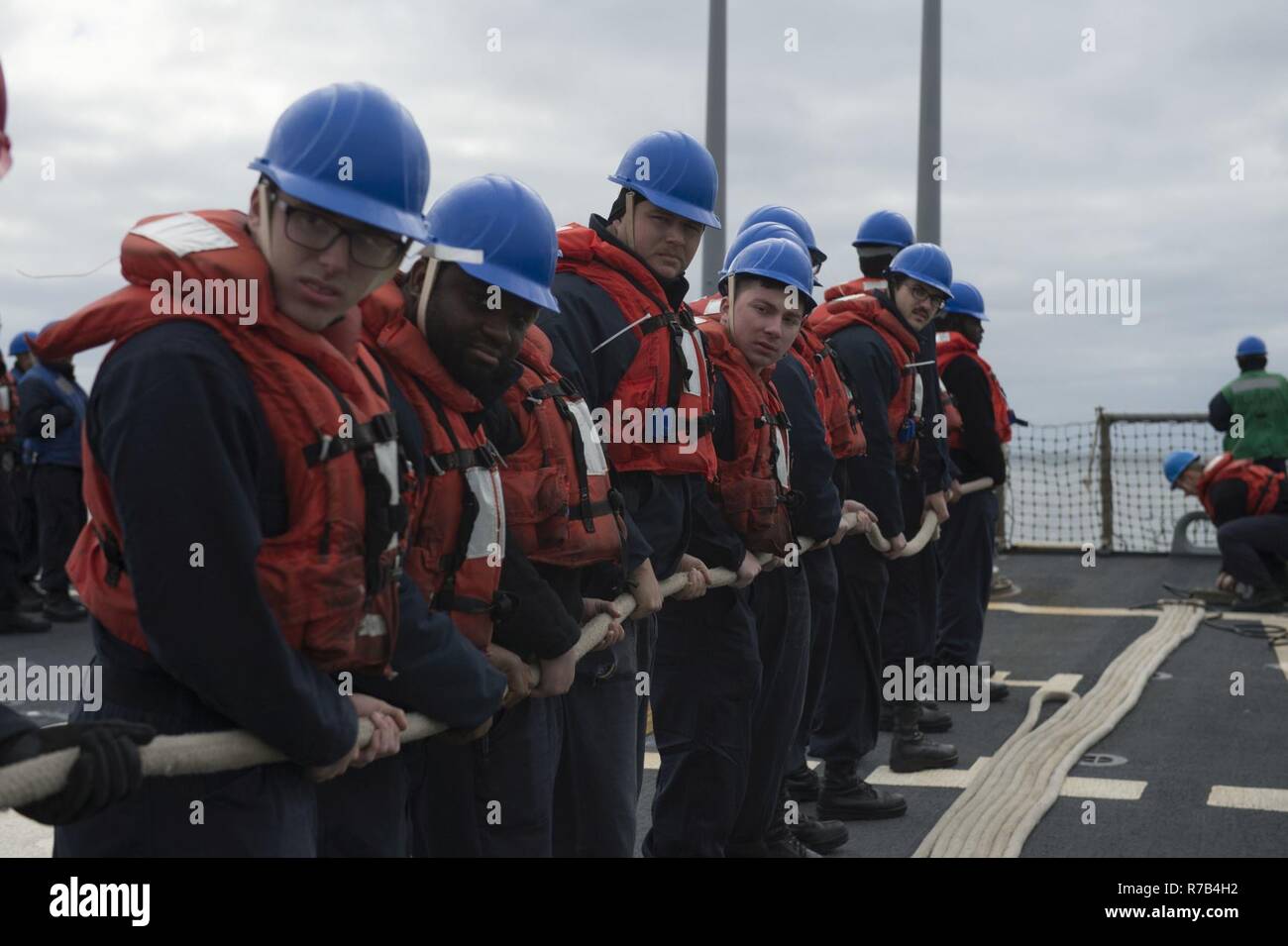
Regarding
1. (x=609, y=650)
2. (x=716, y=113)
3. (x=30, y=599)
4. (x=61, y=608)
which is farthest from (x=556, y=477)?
(x=30, y=599)

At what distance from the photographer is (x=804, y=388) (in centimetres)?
543

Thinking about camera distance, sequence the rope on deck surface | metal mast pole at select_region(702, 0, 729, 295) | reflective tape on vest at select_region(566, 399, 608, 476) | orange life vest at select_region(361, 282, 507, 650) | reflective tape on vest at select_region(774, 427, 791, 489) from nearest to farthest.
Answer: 1. orange life vest at select_region(361, 282, 507, 650)
2. reflective tape on vest at select_region(566, 399, 608, 476)
3. reflective tape on vest at select_region(774, 427, 791, 489)
4. the rope on deck surface
5. metal mast pole at select_region(702, 0, 729, 295)

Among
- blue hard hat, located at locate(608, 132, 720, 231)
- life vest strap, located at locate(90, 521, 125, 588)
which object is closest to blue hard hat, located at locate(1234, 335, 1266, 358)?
blue hard hat, located at locate(608, 132, 720, 231)

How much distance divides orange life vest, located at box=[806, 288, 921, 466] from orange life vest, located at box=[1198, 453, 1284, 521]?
5.81 meters

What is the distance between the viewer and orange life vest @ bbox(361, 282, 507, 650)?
2.87 meters

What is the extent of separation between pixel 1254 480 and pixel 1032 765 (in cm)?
622

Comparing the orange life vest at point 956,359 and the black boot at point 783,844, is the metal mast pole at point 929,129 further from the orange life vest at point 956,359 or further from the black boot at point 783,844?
the black boot at point 783,844

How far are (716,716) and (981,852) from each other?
1.33 metres

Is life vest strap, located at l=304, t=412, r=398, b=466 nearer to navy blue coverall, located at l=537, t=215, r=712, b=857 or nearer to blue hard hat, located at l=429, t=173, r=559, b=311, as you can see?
blue hard hat, located at l=429, t=173, r=559, b=311

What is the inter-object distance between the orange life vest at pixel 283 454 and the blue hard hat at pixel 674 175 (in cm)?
208

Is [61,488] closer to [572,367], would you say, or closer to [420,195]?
[572,367]

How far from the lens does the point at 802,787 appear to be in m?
6.10

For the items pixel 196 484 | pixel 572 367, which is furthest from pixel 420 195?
pixel 572 367

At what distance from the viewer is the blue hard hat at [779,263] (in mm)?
4883
